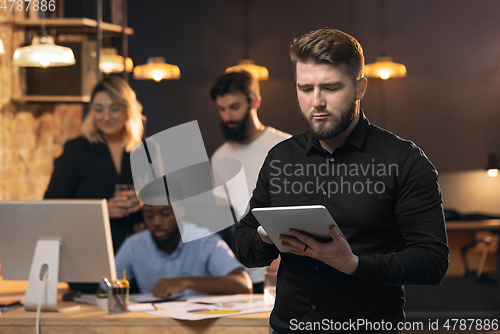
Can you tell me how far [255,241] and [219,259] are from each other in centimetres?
92

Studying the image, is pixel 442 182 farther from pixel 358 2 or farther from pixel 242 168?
→ pixel 242 168

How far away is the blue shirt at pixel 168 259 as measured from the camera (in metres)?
2.07

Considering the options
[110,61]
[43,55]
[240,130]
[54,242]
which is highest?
[110,61]

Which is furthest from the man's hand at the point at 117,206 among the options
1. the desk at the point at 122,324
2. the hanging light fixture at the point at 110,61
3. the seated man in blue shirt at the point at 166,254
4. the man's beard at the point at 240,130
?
the hanging light fixture at the point at 110,61

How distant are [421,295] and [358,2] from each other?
2.13 metres

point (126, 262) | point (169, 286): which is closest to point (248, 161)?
point (126, 262)

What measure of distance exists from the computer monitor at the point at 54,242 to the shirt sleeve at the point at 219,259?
46 centimetres

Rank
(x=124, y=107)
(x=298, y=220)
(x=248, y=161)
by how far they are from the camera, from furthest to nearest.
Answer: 1. (x=248, y=161)
2. (x=124, y=107)
3. (x=298, y=220)

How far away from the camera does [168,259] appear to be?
6.93ft

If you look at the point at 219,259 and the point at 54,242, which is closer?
the point at 54,242

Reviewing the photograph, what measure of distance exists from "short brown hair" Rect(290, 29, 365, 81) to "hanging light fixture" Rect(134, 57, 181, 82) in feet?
10.4

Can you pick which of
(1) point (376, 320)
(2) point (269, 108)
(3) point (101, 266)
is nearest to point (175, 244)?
(3) point (101, 266)

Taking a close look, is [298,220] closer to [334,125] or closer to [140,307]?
[334,125]

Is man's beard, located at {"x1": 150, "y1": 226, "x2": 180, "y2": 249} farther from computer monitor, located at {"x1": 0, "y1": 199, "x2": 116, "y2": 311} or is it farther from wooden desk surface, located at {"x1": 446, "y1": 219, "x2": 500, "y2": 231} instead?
wooden desk surface, located at {"x1": 446, "y1": 219, "x2": 500, "y2": 231}
